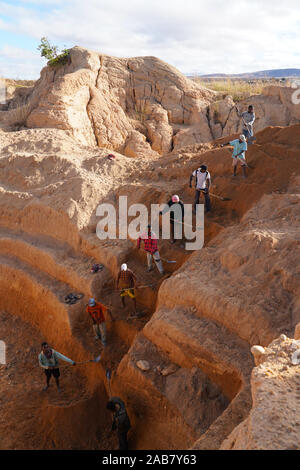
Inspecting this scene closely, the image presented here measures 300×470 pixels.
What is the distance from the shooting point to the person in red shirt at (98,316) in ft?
22.9

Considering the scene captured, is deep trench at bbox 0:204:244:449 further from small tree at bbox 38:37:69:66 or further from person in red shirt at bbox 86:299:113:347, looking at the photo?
small tree at bbox 38:37:69:66

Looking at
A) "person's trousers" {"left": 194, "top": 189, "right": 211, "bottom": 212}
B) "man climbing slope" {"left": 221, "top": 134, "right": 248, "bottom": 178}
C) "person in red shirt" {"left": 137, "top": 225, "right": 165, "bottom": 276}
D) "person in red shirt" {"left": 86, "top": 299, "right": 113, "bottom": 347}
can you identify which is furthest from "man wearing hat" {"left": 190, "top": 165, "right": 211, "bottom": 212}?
"person in red shirt" {"left": 86, "top": 299, "right": 113, "bottom": 347}

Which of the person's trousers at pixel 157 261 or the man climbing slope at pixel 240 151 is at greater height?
the man climbing slope at pixel 240 151

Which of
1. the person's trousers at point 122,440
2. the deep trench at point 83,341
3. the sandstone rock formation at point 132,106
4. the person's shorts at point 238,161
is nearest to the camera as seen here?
the person's trousers at point 122,440

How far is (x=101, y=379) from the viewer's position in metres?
7.08

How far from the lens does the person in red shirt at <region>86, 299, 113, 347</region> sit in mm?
6969

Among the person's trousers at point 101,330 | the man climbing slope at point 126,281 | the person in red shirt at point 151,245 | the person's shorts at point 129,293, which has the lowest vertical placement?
the person's trousers at point 101,330

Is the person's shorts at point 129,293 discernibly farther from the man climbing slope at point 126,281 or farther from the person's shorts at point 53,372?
the person's shorts at point 53,372

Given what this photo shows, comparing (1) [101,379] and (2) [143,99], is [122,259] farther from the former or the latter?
(2) [143,99]

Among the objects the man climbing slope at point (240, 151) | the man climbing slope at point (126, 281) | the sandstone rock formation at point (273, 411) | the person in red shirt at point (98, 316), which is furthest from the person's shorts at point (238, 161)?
the sandstone rock formation at point (273, 411)

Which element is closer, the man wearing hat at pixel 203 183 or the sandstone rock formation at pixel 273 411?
the sandstone rock formation at pixel 273 411

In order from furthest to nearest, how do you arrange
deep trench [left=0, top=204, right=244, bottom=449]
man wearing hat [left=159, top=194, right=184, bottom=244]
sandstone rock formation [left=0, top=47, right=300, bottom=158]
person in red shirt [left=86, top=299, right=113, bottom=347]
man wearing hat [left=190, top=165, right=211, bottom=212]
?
sandstone rock formation [left=0, top=47, right=300, bottom=158], man wearing hat [left=159, top=194, right=184, bottom=244], man wearing hat [left=190, top=165, right=211, bottom=212], person in red shirt [left=86, top=299, right=113, bottom=347], deep trench [left=0, top=204, right=244, bottom=449]

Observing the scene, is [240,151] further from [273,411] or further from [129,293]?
[273,411]
